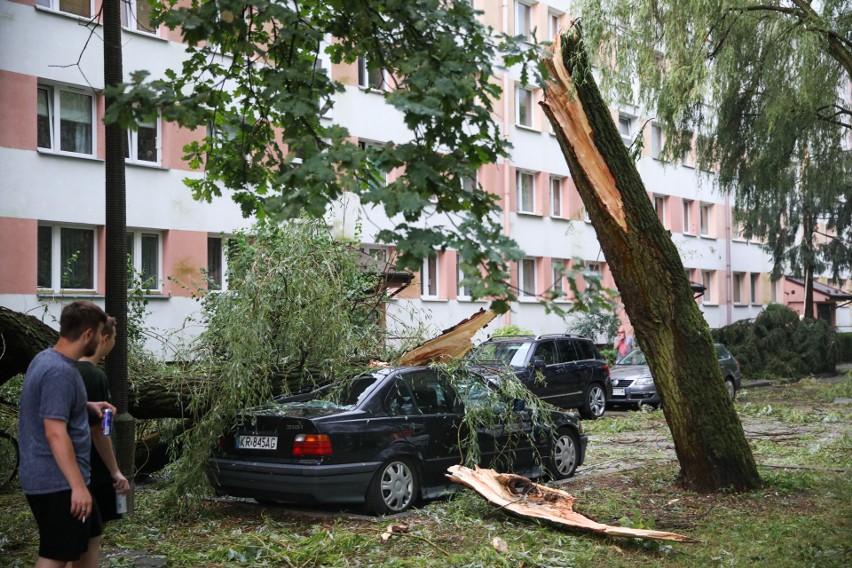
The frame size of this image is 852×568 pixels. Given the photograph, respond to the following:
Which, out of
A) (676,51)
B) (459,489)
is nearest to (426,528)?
(459,489)

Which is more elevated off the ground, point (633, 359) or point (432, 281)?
point (432, 281)

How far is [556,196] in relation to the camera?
36.2 metres

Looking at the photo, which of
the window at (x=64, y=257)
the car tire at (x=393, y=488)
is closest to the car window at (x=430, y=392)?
the car tire at (x=393, y=488)

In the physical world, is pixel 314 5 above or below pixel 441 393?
above

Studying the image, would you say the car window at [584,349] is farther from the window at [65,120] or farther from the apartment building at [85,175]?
the window at [65,120]

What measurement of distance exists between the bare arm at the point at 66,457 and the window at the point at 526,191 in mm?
29756

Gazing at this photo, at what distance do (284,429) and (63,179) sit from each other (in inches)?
550

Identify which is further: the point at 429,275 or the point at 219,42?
the point at 429,275

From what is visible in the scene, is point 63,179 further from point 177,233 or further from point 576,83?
point 576,83

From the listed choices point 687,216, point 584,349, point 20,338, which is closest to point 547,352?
point 584,349

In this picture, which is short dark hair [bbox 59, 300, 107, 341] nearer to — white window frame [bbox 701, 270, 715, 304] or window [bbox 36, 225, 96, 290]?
window [bbox 36, 225, 96, 290]

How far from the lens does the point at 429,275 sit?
30078mm

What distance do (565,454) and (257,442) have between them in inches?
152

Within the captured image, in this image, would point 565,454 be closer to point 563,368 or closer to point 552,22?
point 563,368
